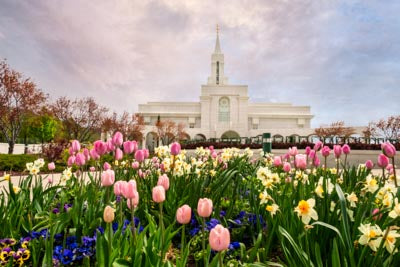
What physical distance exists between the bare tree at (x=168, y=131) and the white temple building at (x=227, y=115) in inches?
115

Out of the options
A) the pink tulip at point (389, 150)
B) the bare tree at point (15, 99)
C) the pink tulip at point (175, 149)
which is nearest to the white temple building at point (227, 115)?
the bare tree at point (15, 99)

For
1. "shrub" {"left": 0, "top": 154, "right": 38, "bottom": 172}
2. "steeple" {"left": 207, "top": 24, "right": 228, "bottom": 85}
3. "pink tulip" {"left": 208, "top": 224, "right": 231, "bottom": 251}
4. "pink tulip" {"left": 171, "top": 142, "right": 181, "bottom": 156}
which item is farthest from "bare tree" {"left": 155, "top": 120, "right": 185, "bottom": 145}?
"pink tulip" {"left": 208, "top": 224, "right": 231, "bottom": 251}

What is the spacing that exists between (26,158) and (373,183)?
1484cm

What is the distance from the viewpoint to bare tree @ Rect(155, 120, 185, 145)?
45803 millimetres

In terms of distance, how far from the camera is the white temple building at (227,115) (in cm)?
5291

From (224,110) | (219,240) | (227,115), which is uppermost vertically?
(224,110)

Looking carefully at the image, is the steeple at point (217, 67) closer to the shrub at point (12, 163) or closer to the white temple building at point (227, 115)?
the white temple building at point (227, 115)

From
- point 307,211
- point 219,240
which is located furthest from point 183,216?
point 307,211

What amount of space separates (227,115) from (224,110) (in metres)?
1.25

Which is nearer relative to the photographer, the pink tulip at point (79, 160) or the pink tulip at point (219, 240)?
the pink tulip at point (219, 240)

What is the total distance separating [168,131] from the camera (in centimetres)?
4619

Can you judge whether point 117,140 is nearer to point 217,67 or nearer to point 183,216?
point 183,216

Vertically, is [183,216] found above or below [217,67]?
below

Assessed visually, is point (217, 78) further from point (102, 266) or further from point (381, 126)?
point (102, 266)
